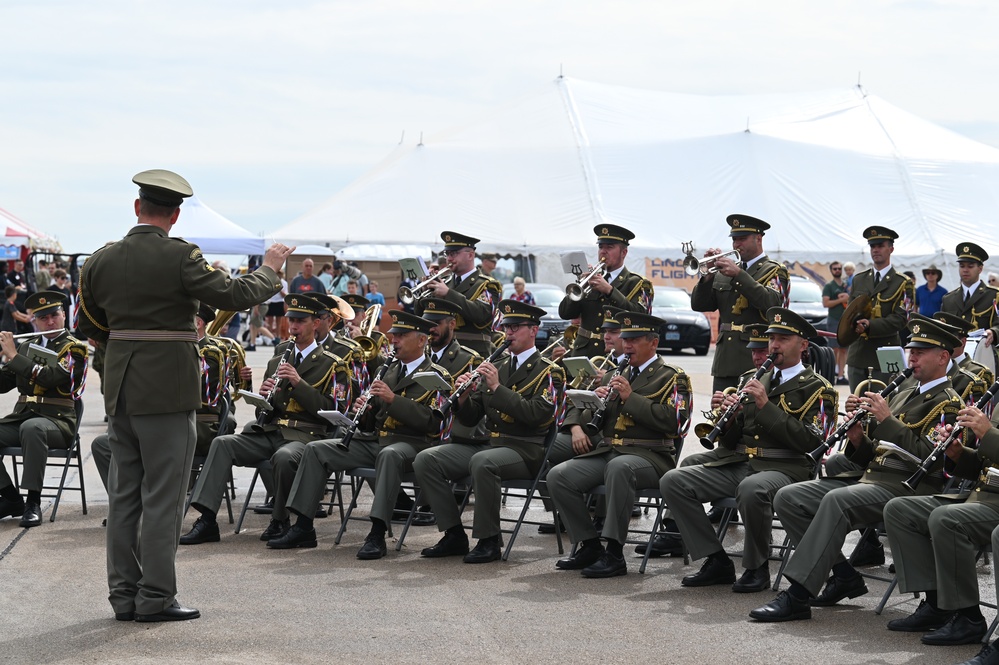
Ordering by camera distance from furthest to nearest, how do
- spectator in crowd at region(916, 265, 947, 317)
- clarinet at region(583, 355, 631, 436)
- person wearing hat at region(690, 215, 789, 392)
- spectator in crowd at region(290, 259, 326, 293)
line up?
spectator in crowd at region(290, 259, 326, 293), spectator in crowd at region(916, 265, 947, 317), person wearing hat at region(690, 215, 789, 392), clarinet at region(583, 355, 631, 436)

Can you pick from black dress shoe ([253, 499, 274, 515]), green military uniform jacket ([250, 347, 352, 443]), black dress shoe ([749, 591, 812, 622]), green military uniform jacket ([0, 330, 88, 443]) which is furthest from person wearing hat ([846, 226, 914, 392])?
green military uniform jacket ([0, 330, 88, 443])

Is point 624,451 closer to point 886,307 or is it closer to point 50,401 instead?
point 886,307

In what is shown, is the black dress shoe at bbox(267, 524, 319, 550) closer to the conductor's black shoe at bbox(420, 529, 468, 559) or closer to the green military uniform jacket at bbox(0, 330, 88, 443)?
the conductor's black shoe at bbox(420, 529, 468, 559)

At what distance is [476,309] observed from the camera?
35.2 ft

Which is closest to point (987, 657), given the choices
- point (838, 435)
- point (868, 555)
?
point (838, 435)

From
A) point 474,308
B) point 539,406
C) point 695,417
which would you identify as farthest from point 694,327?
point 539,406

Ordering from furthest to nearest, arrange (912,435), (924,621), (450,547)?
(450,547), (912,435), (924,621)

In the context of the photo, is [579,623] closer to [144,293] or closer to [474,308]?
[144,293]

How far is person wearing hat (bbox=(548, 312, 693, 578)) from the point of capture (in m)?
7.86

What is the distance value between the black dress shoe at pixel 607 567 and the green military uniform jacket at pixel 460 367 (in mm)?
1442

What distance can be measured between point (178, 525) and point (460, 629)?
4.80 ft

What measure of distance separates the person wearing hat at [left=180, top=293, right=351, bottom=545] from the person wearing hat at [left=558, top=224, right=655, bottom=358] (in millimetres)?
1844

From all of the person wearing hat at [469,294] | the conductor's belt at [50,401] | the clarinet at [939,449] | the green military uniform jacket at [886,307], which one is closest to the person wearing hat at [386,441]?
the person wearing hat at [469,294]

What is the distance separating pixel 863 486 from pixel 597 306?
3541mm
